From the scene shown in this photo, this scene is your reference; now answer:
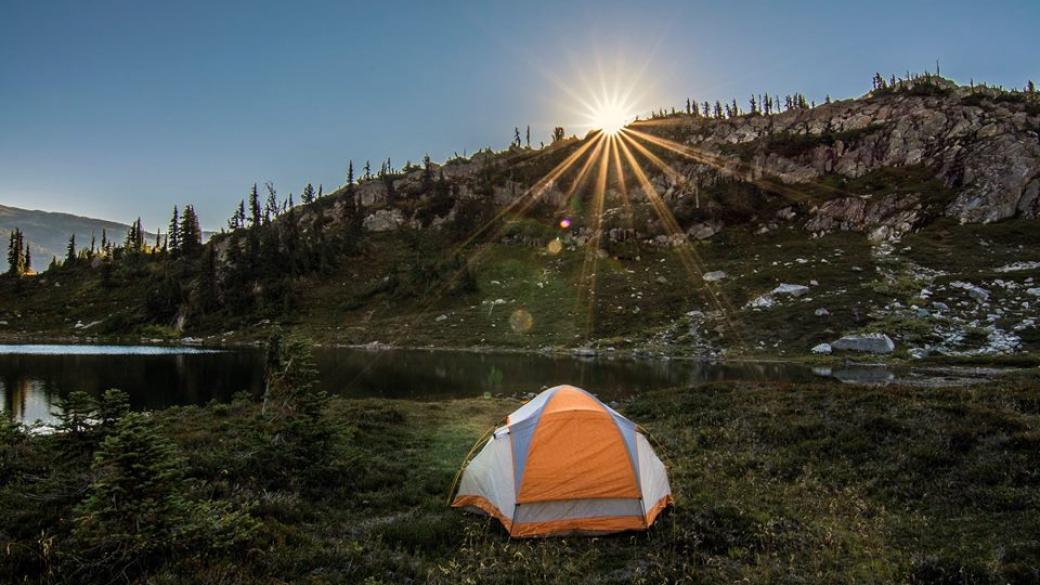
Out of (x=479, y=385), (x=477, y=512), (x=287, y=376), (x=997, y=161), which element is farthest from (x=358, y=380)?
(x=997, y=161)

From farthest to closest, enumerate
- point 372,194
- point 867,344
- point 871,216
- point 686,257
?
1. point 372,194
2. point 686,257
3. point 871,216
4. point 867,344

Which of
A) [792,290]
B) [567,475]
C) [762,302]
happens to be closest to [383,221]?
[762,302]

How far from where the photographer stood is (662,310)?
73500mm

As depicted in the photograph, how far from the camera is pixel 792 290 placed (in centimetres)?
6831

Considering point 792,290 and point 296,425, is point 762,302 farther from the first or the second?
point 296,425

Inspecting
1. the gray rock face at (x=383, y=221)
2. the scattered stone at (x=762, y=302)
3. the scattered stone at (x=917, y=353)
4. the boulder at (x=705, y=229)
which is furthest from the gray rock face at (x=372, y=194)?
the scattered stone at (x=917, y=353)

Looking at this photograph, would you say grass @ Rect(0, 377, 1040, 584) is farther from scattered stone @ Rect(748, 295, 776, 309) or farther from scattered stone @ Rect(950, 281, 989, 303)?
scattered stone @ Rect(748, 295, 776, 309)

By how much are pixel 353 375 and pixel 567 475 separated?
3758 cm

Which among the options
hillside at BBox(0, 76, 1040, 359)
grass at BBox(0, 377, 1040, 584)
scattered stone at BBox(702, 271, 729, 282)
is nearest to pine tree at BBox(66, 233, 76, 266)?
hillside at BBox(0, 76, 1040, 359)

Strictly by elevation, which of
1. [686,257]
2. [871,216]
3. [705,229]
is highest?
[705,229]

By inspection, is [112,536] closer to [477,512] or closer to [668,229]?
[477,512]

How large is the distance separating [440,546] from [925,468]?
12631mm

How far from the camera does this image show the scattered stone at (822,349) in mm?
51125

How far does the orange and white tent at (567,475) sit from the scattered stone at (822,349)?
46.4 metres
